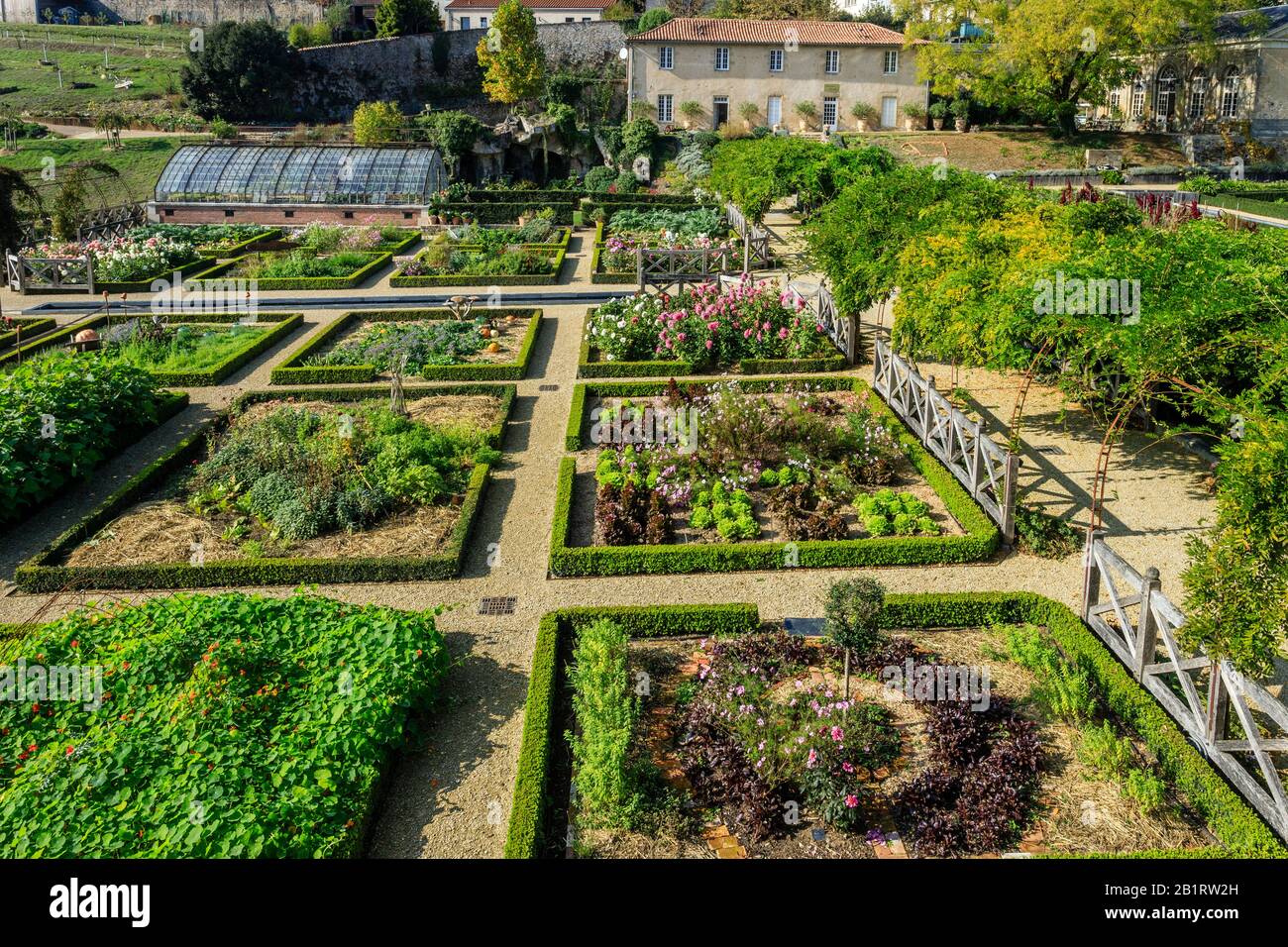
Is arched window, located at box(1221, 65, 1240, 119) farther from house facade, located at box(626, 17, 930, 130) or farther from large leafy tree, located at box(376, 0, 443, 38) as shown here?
large leafy tree, located at box(376, 0, 443, 38)

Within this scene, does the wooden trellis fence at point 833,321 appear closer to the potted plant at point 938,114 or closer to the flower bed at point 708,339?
the flower bed at point 708,339

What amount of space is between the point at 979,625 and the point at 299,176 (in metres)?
37.4

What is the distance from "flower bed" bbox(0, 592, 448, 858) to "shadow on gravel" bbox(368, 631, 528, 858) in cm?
21

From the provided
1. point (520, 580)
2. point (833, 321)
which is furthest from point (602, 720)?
point (833, 321)

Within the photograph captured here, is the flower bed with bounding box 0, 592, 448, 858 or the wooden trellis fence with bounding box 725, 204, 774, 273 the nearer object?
the flower bed with bounding box 0, 592, 448, 858

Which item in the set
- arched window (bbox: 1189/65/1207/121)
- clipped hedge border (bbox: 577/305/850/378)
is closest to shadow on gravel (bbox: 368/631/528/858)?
clipped hedge border (bbox: 577/305/850/378)

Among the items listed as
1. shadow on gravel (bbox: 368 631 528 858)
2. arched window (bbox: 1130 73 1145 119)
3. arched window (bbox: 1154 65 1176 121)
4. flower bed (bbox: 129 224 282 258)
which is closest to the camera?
shadow on gravel (bbox: 368 631 528 858)

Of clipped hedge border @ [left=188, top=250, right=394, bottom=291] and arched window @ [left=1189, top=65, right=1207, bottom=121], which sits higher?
arched window @ [left=1189, top=65, right=1207, bottom=121]

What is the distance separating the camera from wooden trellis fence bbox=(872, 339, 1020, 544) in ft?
40.3

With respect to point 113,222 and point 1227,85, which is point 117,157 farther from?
point 1227,85

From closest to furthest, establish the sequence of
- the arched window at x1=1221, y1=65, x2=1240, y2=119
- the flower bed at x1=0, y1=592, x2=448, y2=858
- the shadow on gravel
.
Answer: the flower bed at x1=0, y1=592, x2=448, y2=858 < the shadow on gravel < the arched window at x1=1221, y1=65, x2=1240, y2=119

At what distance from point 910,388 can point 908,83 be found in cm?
4685

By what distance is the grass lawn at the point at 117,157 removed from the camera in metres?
48.8

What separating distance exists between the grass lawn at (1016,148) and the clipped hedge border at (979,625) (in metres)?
43.0
